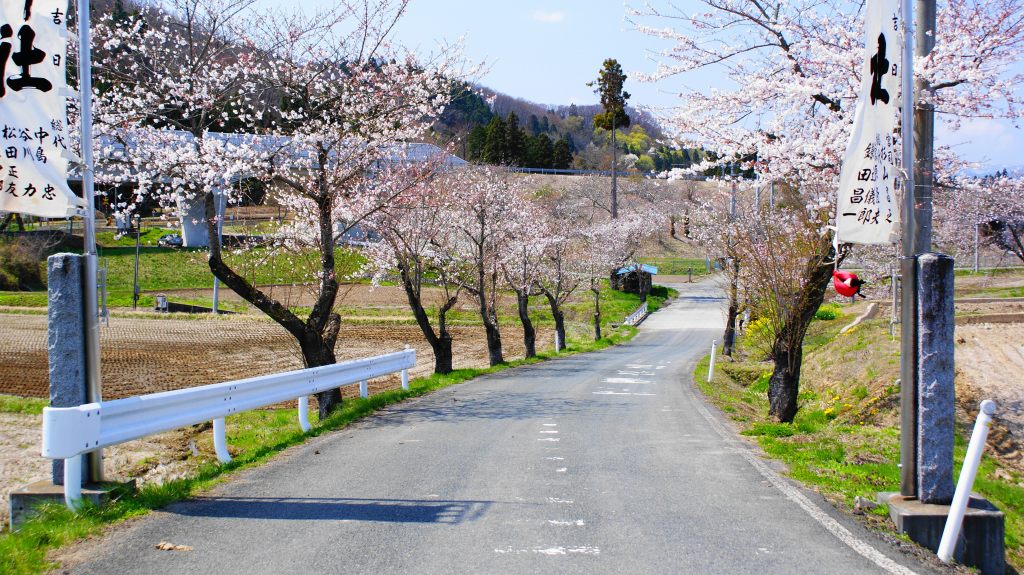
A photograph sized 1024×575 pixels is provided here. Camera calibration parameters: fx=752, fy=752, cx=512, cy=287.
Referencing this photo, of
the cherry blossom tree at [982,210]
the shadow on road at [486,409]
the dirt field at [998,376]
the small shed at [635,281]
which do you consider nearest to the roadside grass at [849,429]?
the dirt field at [998,376]

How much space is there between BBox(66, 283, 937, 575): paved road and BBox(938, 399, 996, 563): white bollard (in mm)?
369

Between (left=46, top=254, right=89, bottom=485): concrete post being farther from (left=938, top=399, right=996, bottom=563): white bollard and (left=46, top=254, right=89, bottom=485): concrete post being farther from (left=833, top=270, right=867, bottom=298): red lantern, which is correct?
(left=833, top=270, right=867, bottom=298): red lantern

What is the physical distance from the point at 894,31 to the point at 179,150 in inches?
412

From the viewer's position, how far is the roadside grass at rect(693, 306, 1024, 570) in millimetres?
6934

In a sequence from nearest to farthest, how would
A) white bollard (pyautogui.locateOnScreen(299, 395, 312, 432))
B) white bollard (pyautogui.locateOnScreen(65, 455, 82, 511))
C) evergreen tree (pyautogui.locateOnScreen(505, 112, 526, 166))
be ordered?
1. white bollard (pyautogui.locateOnScreen(65, 455, 82, 511))
2. white bollard (pyautogui.locateOnScreen(299, 395, 312, 432))
3. evergreen tree (pyautogui.locateOnScreen(505, 112, 526, 166))

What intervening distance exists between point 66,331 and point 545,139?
10139cm

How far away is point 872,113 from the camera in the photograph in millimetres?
5684

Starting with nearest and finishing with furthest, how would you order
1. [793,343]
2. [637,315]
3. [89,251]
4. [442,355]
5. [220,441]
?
1. [89,251]
2. [220,441]
3. [793,343]
4. [442,355]
5. [637,315]

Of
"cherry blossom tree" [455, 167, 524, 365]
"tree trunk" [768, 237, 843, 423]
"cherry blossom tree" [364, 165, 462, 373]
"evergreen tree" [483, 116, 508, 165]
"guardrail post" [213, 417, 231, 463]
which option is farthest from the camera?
"evergreen tree" [483, 116, 508, 165]

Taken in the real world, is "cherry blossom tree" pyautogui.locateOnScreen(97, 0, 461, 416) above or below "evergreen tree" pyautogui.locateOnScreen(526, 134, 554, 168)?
below

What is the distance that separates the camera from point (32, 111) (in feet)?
18.3

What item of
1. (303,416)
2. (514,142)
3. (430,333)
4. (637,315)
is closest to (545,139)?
(514,142)

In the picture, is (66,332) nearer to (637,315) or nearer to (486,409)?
(486,409)

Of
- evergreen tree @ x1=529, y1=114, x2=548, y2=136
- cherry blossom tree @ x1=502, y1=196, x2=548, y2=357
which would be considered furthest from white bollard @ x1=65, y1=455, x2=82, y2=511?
evergreen tree @ x1=529, y1=114, x2=548, y2=136
